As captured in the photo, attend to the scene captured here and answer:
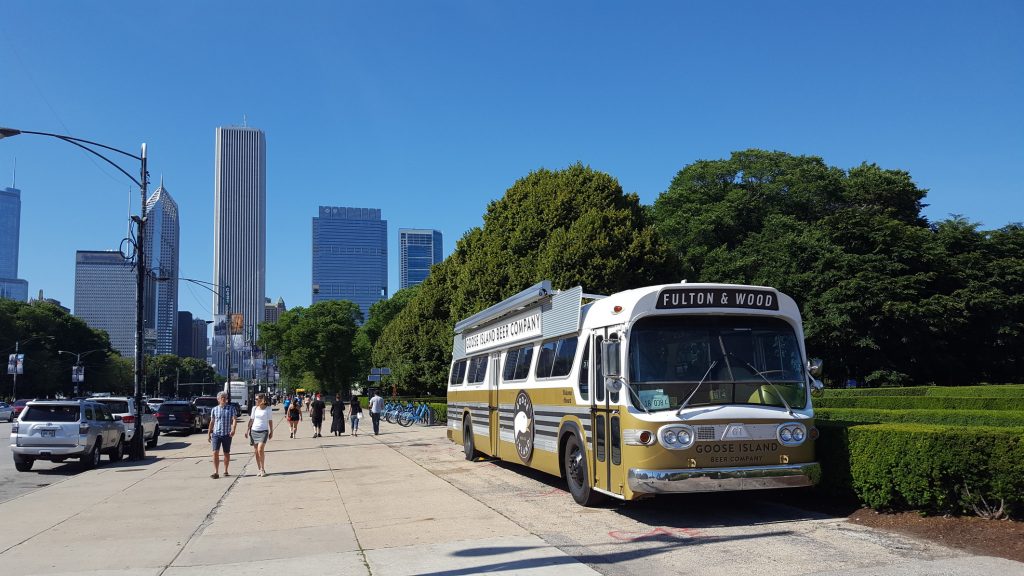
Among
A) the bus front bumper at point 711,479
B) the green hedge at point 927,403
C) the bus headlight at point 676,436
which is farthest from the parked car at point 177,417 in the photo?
the bus headlight at point 676,436

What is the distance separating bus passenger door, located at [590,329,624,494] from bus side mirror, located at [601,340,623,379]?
0.21 m

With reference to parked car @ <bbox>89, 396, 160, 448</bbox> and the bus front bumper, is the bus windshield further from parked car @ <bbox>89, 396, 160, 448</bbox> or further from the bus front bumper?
parked car @ <bbox>89, 396, 160, 448</bbox>

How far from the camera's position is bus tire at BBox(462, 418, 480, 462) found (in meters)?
18.2

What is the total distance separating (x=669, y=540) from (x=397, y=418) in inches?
1372

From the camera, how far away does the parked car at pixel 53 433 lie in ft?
61.4

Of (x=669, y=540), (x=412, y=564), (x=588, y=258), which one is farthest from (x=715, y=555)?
(x=588, y=258)

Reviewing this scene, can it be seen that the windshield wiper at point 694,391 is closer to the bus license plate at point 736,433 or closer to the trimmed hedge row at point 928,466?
the bus license plate at point 736,433

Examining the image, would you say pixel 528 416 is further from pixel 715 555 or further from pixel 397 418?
pixel 397 418

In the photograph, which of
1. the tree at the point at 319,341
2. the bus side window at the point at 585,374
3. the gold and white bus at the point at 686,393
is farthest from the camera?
the tree at the point at 319,341

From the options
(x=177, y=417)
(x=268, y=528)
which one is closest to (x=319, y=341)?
(x=177, y=417)

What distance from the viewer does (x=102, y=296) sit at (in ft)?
556

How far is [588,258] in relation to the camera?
88.5ft

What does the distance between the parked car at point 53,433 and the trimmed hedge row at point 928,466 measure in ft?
56.1

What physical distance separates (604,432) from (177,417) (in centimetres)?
3113
